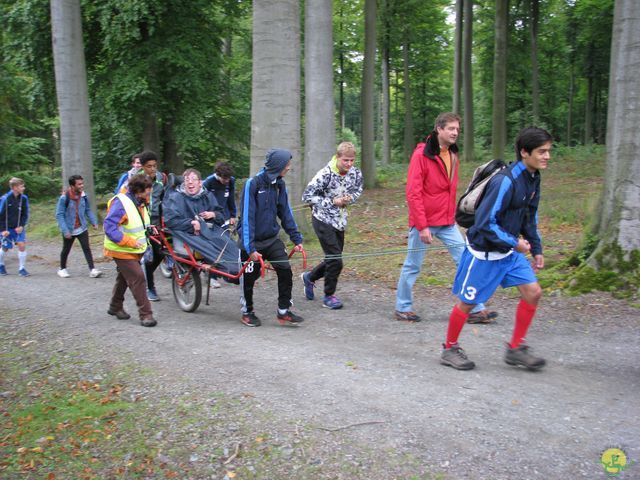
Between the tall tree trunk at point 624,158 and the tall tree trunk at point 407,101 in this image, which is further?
the tall tree trunk at point 407,101

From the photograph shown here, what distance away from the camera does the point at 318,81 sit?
521 inches

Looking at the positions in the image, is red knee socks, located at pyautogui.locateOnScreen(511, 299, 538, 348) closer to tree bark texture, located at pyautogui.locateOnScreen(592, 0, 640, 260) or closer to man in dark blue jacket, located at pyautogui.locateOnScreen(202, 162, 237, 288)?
tree bark texture, located at pyautogui.locateOnScreen(592, 0, 640, 260)

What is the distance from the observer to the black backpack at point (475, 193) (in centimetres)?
502

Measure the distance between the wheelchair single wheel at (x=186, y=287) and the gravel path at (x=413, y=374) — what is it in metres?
0.17

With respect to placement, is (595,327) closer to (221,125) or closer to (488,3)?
(221,125)

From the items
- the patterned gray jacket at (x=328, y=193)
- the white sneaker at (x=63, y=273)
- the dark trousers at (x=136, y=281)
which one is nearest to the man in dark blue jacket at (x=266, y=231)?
the patterned gray jacket at (x=328, y=193)

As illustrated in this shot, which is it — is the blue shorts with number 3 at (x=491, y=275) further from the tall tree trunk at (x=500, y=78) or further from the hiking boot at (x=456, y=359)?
the tall tree trunk at (x=500, y=78)

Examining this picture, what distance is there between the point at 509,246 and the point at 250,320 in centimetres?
342

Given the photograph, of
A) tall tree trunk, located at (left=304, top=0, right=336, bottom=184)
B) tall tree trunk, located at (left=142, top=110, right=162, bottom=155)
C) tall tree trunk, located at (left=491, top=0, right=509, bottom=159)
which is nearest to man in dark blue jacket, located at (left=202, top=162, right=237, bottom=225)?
tall tree trunk, located at (left=304, top=0, right=336, bottom=184)

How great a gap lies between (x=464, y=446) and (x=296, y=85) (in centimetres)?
785

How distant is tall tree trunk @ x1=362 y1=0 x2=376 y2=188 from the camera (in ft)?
57.9

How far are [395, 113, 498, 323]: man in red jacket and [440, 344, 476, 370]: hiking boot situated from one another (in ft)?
4.73

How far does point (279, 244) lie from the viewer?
270 inches

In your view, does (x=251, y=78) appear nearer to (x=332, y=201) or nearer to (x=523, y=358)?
(x=332, y=201)
